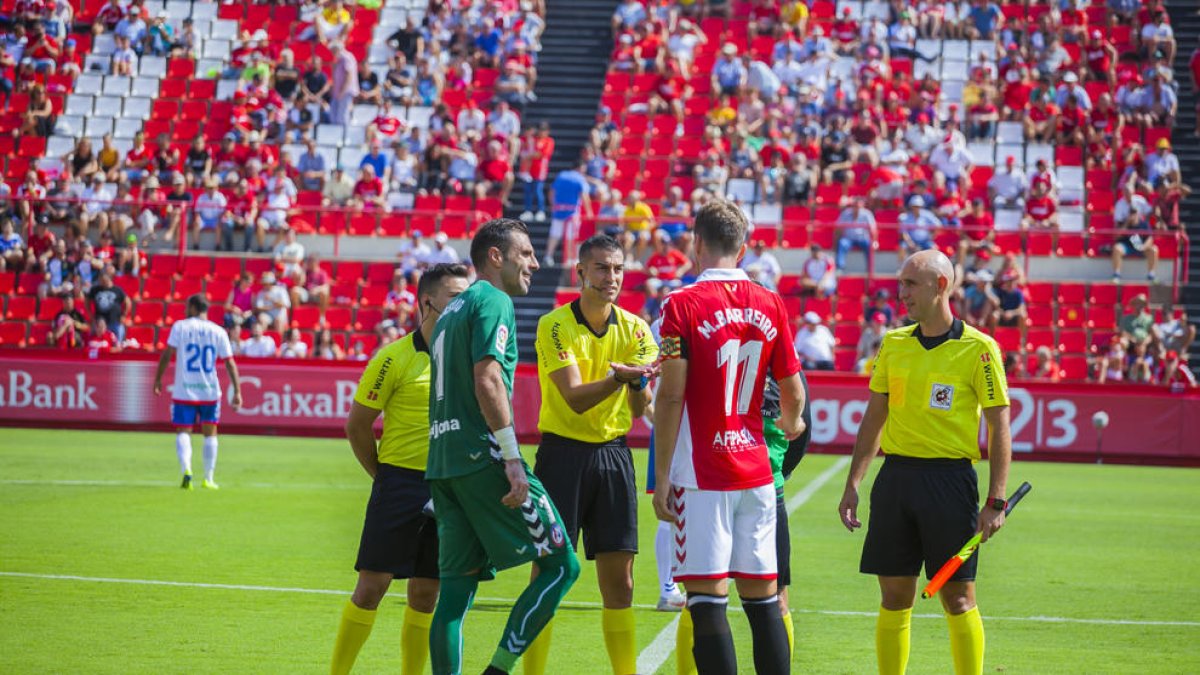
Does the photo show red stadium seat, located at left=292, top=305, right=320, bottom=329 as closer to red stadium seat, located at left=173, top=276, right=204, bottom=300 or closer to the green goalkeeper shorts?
red stadium seat, located at left=173, top=276, right=204, bottom=300

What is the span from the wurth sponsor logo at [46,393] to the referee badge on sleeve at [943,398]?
70.6ft

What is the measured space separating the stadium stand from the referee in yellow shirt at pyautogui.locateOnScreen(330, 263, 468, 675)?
1986 cm

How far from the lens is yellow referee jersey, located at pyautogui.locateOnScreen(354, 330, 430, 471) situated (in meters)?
7.91

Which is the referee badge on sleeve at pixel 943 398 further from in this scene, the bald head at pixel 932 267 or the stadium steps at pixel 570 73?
the stadium steps at pixel 570 73

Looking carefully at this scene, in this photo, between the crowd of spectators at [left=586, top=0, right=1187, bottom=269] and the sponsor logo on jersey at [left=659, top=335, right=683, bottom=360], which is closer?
the sponsor logo on jersey at [left=659, top=335, right=683, bottom=360]

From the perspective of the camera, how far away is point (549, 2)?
38875 mm

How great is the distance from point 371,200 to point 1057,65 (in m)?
14.8

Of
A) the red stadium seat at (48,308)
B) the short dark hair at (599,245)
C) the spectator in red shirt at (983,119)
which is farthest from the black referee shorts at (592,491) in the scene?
the spectator in red shirt at (983,119)

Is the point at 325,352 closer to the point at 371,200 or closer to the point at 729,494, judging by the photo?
the point at 371,200

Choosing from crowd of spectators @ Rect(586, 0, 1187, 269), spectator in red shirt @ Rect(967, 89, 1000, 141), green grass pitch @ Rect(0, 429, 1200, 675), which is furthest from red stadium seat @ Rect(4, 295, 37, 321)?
spectator in red shirt @ Rect(967, 89, 1000, 141)

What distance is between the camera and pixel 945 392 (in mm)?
7855

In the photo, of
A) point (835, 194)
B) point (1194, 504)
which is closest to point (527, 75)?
point (835, 194)

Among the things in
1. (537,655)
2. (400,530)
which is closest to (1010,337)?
(537,655)

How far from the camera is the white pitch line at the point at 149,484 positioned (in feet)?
59.5
